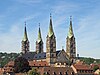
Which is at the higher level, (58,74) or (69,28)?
(69,28)

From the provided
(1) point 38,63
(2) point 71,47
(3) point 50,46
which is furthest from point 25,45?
(3) point 50,46

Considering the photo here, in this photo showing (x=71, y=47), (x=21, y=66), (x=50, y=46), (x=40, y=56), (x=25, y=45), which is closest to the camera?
(x=21, y=66)

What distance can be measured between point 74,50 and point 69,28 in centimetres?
867

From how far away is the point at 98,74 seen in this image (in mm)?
109938

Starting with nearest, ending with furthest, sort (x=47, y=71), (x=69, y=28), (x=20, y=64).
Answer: (x=47, y=71), (x=20, y=64), (x=69, y=28)

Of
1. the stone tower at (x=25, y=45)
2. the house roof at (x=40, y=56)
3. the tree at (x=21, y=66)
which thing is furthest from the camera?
the stone tower at (x=25, y=45)

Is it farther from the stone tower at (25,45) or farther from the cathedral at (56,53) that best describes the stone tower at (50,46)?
the stone tower at (25,45)

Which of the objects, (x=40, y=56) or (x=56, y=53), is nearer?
(x=56, y=53)

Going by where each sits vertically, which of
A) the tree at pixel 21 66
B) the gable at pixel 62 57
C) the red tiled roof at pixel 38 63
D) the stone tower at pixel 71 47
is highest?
the stone tower at pixel 71 47

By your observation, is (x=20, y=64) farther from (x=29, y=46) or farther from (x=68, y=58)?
(x=29, y=46)

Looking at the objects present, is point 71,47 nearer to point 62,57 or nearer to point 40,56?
point 62,57

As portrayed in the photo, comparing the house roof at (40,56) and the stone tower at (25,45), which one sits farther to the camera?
the stone tower at (25,45)

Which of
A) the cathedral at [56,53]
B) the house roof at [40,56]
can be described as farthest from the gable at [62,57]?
the house roof at [40,56]

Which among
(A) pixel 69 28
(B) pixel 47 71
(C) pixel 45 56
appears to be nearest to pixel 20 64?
(B) pixel 47 71
